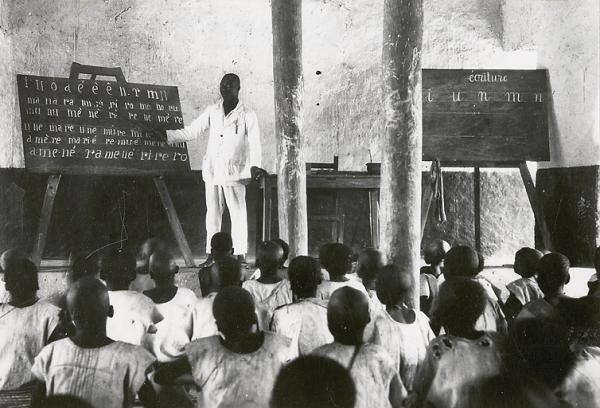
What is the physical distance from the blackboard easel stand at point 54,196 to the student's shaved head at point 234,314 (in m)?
3.97

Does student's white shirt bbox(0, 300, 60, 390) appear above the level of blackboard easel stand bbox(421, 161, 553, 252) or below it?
below

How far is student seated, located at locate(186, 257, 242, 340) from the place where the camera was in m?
3.16

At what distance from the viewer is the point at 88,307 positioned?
246 cm

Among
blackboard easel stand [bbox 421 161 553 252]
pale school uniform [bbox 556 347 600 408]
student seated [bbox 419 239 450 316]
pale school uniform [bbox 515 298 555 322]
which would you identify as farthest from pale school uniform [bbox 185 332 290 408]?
blackboard easel stand [bbox 421 161 553 252]

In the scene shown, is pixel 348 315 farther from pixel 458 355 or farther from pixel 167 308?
pixel 167 308

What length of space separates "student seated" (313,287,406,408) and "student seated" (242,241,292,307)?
1252 millimetres

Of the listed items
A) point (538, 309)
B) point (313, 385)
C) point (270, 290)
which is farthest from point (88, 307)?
point (538, 309)

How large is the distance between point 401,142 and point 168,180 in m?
3.94

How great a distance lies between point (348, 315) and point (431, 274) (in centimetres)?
238

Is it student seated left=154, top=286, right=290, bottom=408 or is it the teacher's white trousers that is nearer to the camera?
student seated left=154, top=286, right=290, bottom=408

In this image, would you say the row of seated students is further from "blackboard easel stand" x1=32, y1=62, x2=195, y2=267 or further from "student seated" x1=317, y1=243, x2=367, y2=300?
"blackboard easel stand" x1=32, y1=62, x2=195, y2=267

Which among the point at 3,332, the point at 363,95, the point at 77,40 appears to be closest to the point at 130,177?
the point at 77,40

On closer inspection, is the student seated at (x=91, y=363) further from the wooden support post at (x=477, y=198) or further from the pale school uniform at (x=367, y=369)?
the wooden support post at (x=477, y=198)

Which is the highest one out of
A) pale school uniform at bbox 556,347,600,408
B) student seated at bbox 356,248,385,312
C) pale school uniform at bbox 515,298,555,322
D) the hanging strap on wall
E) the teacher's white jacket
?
the teacher's white jacket
